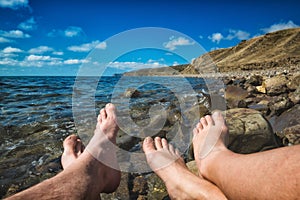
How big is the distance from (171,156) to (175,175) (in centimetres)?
38

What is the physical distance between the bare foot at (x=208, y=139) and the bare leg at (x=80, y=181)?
762 mm

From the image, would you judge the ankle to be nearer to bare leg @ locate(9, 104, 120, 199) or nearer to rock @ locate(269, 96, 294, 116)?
bare leg @ locate(9, 104, 120, 199)

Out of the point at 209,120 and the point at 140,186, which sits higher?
the point at 209,120

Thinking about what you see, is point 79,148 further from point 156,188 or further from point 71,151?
point 156,188

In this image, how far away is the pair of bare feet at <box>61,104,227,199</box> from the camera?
167cm

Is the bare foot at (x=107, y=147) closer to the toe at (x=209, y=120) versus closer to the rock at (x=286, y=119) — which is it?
the toe at (x=209, y=120)

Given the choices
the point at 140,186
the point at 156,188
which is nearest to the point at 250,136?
the point at 156,188

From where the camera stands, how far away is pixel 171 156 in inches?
87.8

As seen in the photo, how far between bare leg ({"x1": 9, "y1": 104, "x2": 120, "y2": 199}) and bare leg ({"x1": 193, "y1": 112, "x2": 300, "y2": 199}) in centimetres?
80

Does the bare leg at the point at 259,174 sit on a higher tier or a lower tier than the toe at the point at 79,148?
higher

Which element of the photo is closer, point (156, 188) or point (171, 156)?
point (156, 188)

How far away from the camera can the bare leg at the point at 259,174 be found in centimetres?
98

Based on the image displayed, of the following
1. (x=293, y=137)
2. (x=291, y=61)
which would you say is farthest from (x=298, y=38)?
(x=293, y=137)

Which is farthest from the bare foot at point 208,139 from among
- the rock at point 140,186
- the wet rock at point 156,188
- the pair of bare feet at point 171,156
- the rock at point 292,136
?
the rock at point 292,136
